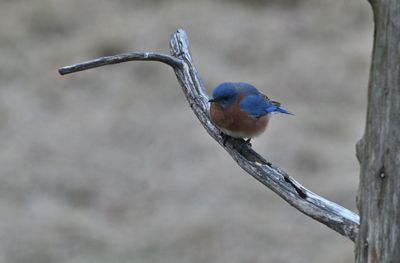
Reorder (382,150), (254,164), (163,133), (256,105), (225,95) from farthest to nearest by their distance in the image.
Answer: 1. (163,133)
2. (256,105)
3. (225,95)
4. (254,164)
5. (382,150)

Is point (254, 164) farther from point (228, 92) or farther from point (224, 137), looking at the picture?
point (228, 92)

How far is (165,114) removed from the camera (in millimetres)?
8023

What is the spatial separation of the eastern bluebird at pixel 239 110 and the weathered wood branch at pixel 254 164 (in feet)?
0.20

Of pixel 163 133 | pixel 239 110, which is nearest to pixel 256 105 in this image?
pixel 239 110

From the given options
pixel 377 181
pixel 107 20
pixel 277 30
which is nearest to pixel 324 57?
pixel 277 30

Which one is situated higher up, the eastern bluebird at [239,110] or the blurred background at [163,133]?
the blurred background at [163,133]

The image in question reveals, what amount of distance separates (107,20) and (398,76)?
7916 millimetres

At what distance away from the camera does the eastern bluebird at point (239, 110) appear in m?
3.58

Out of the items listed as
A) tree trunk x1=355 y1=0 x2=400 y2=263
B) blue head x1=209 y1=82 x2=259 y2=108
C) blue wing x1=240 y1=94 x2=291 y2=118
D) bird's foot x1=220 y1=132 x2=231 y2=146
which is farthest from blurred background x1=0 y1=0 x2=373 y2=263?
tree trunk x1=355 y1=0 x2=400 y2=263

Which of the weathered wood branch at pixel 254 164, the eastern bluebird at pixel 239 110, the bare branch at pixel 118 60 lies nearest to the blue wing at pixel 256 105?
the eastern bluebird at pixel 239 110

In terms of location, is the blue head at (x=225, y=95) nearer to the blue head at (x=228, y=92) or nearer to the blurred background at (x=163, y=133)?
the blue head at (x=228, y=92)

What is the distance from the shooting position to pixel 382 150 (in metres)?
2.21

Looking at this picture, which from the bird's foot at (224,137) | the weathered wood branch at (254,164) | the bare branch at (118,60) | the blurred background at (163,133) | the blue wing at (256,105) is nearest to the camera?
the weathered wood branch at (254,164)

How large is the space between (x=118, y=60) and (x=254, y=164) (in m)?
0.69
